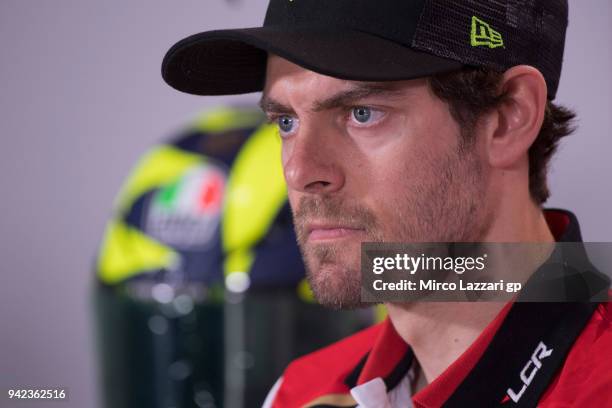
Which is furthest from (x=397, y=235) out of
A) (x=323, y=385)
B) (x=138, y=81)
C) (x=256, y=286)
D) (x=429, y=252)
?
(x=138, y=81)

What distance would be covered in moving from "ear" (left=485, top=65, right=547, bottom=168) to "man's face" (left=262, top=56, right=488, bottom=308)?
2 cm

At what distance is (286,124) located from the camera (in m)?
0.84

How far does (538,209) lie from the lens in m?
0.86

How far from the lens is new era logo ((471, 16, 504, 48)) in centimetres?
74

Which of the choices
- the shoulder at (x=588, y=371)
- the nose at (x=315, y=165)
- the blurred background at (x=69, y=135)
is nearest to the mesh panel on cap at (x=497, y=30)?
the nose at (x=315, y=165)

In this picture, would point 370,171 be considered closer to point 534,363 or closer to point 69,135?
point 534,363

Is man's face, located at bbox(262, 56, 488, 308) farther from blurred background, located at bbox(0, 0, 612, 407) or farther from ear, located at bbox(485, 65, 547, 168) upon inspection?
blurred background, located at bbox(0, 0, 612, 407)

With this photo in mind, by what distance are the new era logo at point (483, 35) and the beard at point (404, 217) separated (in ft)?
0.32

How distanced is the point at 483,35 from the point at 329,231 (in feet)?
0.72

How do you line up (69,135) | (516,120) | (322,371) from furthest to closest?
(69,135), (322,371), (516,120)

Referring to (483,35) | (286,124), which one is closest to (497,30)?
(483,35)

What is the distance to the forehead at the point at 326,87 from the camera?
2.45 ft

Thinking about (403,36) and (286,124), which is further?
(286,124)

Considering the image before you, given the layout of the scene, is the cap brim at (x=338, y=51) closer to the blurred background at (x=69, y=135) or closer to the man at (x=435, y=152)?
the man at (x=435, y=152)
